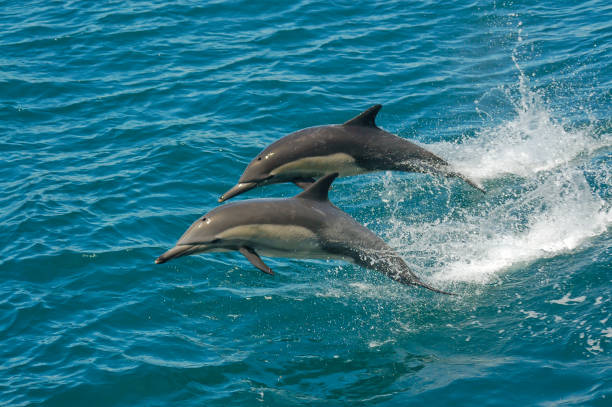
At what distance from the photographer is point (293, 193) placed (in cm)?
1443

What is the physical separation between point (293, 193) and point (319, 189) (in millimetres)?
4968

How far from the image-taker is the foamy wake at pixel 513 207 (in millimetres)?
11883

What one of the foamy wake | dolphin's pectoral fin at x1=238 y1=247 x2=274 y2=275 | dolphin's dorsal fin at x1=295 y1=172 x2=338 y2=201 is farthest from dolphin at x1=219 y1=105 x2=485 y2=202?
the foamy wake

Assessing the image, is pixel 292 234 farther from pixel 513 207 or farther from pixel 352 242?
pixel 513 207

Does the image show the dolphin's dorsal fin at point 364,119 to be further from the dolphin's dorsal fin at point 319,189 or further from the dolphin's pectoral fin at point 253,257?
the dolphin's pectoral fin at point 253,257

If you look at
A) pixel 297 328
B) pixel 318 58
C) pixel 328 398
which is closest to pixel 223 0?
pixel 318 58

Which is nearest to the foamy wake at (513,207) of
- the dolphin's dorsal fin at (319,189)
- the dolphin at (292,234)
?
the dolphin at (292,234)

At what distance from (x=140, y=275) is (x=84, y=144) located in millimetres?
5066

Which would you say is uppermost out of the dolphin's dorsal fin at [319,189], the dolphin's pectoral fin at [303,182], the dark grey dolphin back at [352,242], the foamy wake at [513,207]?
the dolphin's dorsal fin at [319,189]

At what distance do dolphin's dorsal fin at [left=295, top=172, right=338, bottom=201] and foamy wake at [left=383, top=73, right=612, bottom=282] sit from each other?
2826mm

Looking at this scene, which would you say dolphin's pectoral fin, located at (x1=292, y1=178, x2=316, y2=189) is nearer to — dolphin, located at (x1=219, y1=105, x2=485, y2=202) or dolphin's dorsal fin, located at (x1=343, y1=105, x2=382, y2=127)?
dolphin, located at (x1=219, y1=105, x2=485, y2=202)

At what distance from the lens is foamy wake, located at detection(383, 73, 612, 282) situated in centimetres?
1188

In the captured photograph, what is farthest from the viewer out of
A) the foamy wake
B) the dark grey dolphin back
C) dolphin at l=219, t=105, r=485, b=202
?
the foamy wake

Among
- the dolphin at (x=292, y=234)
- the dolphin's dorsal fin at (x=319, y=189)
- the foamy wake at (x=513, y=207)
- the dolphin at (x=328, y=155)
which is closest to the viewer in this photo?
the dolphin at (x=292, y=234)
